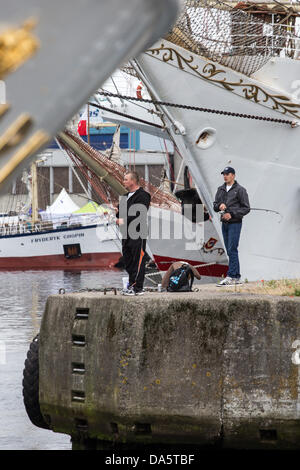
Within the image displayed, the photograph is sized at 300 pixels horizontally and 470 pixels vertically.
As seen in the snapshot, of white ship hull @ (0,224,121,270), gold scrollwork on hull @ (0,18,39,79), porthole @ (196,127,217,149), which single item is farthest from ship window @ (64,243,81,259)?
gold scrollwork on hull @ (0,18,39,79)

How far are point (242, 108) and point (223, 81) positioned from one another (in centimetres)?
58

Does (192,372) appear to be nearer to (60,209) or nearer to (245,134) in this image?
(245,134)

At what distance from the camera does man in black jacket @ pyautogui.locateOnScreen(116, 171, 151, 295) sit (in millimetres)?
8734

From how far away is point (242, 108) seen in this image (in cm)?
1778

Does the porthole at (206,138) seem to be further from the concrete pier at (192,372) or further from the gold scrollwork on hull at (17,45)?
the gold scrollwork on hull at (17,45)

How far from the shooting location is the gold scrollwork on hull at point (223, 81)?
1764cm

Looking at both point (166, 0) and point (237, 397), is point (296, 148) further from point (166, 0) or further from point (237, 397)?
point (166, 0)

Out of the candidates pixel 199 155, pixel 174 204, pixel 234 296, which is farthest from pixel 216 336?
pixel 174 204

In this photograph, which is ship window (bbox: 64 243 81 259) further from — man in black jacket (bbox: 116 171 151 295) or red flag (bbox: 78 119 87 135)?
man in black jacket (bbox: 116 171 151 295)

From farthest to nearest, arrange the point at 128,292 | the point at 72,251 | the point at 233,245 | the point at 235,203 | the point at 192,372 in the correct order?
the point at 72,251 < the point at 235,203 < the point at 233,245 < the point at 128,292 < the point at 192,372

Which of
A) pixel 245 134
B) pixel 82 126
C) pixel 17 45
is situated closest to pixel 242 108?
pixel 245 134

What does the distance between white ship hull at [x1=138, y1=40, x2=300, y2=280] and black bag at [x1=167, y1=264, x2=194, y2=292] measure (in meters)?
8.07

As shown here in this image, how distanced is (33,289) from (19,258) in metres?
20.0

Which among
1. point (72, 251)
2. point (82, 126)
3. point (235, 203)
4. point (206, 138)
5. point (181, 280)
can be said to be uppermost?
point (82, 126)
